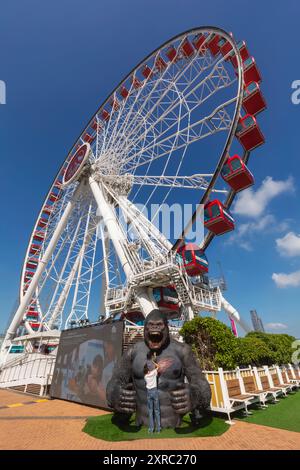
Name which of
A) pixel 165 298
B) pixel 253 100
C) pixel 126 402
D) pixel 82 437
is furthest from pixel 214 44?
pixel 82 437

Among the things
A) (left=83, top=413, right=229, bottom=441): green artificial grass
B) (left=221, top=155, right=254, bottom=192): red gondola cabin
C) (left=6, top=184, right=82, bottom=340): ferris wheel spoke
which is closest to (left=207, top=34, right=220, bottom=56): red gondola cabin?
(left=221, top=155, right=254, bottom=192): red gondola cabin

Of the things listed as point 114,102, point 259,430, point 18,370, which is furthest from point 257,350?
point 114,102

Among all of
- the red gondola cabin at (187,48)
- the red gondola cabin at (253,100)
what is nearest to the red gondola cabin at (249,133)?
the red gondola cabin at (253,100)

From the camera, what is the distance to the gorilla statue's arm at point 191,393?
11.3 feet

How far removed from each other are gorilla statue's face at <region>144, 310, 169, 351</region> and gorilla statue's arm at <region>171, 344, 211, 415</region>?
1.51ft

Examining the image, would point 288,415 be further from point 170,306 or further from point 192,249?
point 170,306

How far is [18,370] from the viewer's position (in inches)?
532

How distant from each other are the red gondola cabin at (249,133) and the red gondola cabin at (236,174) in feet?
5.79

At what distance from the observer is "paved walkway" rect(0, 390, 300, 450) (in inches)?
152

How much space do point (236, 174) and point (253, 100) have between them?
5.05 meters

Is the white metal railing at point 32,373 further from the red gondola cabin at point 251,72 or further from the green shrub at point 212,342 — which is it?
the red gondola cabin at point 251,72

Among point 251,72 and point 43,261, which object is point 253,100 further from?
point 43,261

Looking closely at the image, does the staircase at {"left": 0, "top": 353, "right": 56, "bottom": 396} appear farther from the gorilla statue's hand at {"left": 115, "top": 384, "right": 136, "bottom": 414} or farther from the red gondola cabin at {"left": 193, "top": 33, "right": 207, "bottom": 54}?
the red gondola cabin at {"left": 193, "top": 33, "right": 207, "bottom": 54}
